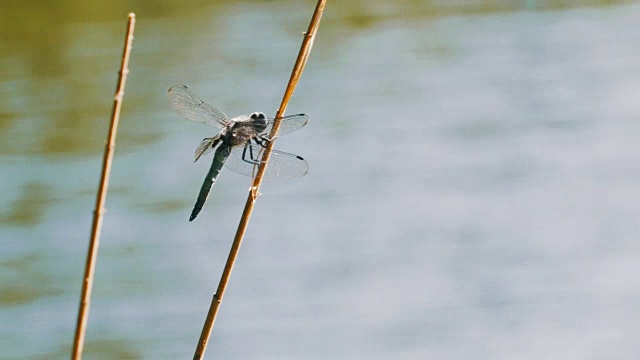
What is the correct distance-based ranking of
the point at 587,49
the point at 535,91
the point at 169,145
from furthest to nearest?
the point at 587,49
the point at 535,91
the point at 169,145

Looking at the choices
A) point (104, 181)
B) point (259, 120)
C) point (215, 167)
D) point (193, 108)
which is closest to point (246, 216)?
point (104, 181)

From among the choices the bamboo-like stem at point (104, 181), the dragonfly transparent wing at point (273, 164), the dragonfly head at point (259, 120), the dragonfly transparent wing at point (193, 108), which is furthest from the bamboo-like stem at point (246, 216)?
the dragonfly transparent wing at point (193, 108)

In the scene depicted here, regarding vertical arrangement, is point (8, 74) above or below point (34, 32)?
below

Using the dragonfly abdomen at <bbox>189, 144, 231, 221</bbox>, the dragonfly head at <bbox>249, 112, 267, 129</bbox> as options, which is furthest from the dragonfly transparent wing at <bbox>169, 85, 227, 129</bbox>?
the dragonfly head at <bbox>249, 112, 267, 129</bbox>

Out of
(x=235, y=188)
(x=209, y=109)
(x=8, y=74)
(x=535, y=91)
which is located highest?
(x=8, y=74)

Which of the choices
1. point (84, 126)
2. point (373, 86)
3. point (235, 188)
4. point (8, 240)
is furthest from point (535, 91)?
point (8, 240)

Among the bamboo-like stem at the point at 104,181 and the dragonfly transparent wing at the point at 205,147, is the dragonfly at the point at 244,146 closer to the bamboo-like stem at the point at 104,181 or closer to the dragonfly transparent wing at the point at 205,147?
the dragonfly transparent wing at the point at 205,147

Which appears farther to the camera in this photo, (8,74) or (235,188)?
(8,74)

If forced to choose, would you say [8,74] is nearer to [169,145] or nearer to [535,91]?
[169,145]
